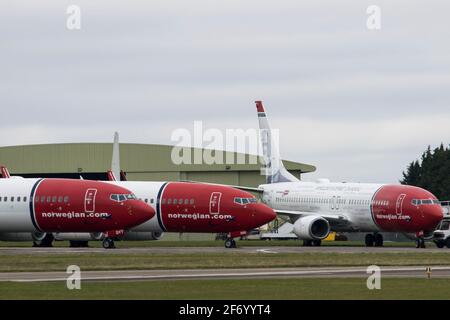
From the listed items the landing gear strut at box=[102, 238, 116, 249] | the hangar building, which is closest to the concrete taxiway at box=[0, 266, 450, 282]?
the landing gear strut at box=[102, 238, 116, 249]

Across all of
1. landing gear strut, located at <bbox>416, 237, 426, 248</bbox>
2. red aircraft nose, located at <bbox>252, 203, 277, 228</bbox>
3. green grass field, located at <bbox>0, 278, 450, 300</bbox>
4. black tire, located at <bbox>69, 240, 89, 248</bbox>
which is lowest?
green grass field, located at <bbox>0, 278, 450, 300</bbox>

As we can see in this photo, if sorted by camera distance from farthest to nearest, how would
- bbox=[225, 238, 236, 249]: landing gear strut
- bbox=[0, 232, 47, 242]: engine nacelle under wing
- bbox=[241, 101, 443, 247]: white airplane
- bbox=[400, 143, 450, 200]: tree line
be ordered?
bbox=[400, 143, 450, 200]: tree line < bbox=[241, 101, 443, 247]: white airplane < bbox=[0, 232, 47, 242]: engine nacelle under wing < bbox=[225, 238, 236, 249]: landing gear strut

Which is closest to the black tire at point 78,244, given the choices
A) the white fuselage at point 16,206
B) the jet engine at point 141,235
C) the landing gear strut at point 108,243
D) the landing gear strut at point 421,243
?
the jet engine at point 141,235

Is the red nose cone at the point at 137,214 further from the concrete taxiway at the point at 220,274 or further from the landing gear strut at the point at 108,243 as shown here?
the concrete taxiway at the point at 220,274

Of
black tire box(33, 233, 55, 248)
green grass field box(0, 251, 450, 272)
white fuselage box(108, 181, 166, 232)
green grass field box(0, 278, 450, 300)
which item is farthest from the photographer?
black tire box(33, 233, 55, 248)

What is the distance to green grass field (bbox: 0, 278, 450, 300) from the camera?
3344 centimetres

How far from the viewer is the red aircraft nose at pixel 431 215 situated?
78.1 meters

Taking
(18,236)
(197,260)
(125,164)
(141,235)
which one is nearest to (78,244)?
(141,235)

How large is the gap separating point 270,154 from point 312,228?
1325 centimetres

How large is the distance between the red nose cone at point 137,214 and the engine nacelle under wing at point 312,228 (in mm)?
15641

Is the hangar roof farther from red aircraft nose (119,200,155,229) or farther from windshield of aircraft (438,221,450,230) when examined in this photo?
red aircraft nose (119,200,155,229)

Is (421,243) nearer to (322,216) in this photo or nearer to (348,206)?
(348,206)

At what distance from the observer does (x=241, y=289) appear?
35812mm

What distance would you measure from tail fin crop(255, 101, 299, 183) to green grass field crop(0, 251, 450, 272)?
107 ft
